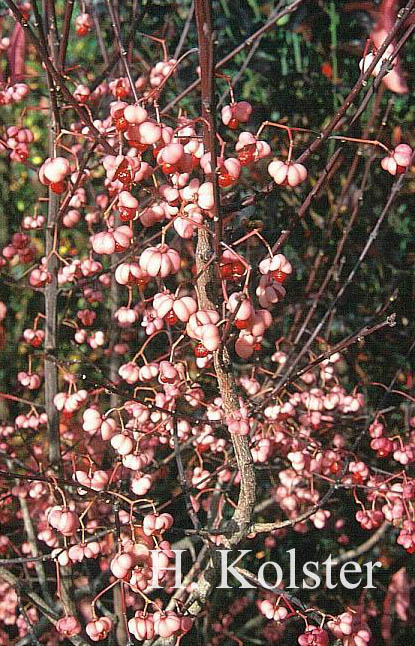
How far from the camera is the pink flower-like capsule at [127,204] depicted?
1081 millimetres

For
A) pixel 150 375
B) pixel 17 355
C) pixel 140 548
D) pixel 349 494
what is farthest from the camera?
pixel 17 355

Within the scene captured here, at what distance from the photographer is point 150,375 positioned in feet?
4.66

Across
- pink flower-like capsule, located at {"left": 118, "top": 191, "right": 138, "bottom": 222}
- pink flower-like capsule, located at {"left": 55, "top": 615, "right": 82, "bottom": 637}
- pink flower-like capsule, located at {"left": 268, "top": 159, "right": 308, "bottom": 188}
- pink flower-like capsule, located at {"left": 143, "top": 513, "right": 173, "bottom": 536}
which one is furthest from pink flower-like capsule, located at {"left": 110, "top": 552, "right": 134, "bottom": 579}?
pink flower-like capsule, located at {"left": 268, "top": 159, "right": 308, "bottom": 188}

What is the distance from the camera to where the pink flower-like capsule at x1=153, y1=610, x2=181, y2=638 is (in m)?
1.18

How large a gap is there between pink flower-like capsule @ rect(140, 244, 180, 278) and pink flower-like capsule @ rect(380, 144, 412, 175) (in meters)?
0.41

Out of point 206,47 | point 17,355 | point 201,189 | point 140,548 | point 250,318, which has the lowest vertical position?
point 17,355

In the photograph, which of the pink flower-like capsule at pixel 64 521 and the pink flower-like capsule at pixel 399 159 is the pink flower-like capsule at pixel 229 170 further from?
the pink flower-like capsule at pixel 64 521

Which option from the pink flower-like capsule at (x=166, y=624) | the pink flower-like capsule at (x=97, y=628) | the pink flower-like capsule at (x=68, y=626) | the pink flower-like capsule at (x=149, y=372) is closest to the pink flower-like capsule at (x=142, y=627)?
the pink flower-like capsule at (x=166, y=624)

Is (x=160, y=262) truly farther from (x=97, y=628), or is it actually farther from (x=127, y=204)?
(x=97, y=628)

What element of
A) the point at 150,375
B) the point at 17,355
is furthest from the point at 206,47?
the point at 17,355

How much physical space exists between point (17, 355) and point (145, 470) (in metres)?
0.97

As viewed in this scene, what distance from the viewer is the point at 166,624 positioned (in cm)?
118

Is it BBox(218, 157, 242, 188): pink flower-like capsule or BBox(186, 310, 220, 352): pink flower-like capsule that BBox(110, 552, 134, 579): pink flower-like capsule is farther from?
BBox(218, 157, 242, 188): pink flower-like capsule

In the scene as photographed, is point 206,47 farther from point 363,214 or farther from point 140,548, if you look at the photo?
point 363,214
